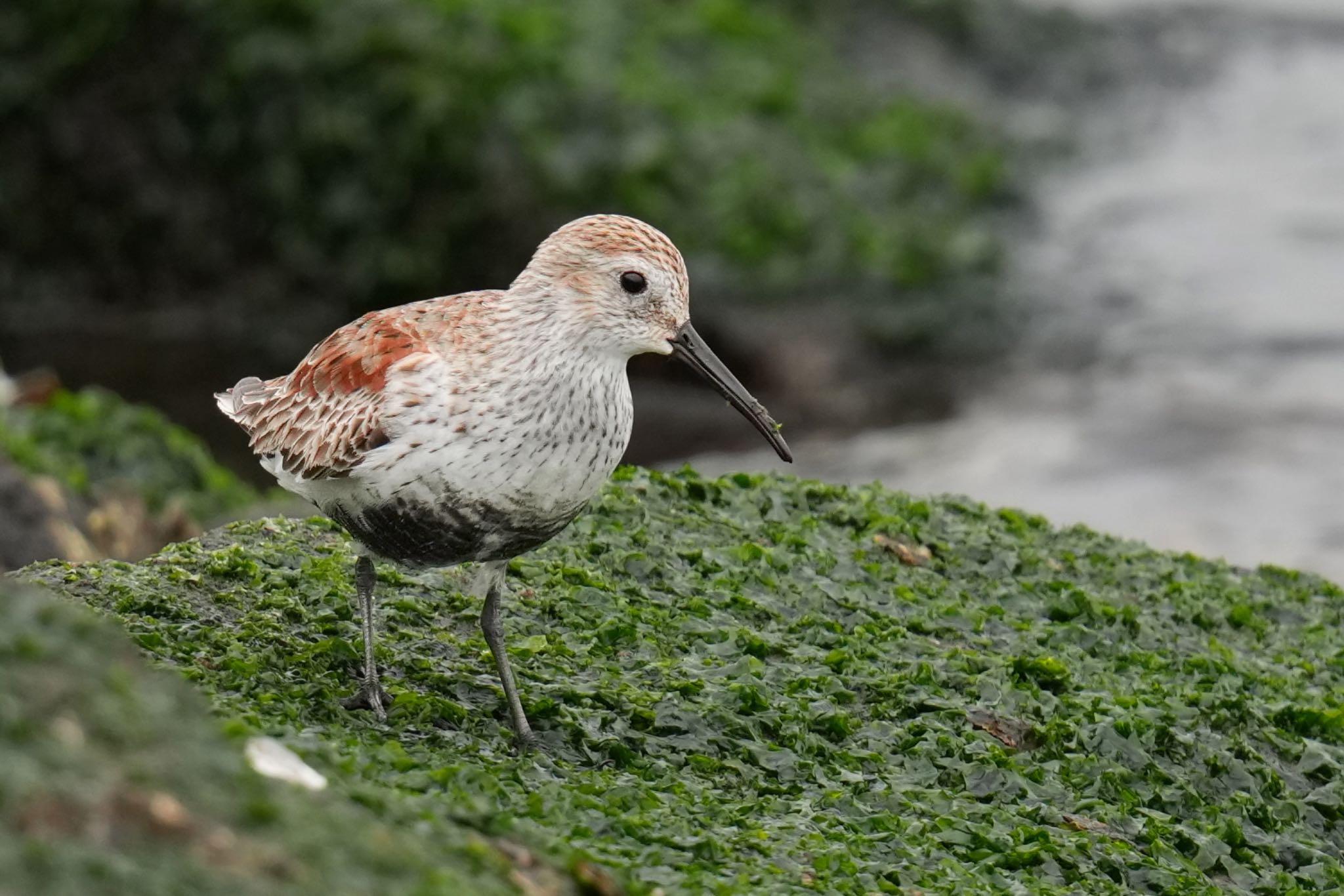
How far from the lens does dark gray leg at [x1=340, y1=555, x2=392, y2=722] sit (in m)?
5.37

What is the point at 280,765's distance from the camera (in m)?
4.04

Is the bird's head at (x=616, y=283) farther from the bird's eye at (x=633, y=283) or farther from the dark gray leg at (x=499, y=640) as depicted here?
the dark gray leg at (x=499, y=640)

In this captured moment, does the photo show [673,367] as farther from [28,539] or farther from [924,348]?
[28,539]

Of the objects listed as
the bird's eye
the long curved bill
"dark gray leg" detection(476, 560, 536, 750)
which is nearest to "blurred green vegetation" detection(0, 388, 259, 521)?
"dark gray leg" detection(476, 560, 536, 750)

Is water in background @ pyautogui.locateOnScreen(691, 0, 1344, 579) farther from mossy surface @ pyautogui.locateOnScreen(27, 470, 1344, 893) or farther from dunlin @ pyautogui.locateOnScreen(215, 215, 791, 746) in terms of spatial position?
dunlin @ pyautogui.locateOnScreen(215, 215, 791, 746)

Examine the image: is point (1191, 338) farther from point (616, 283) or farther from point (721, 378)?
point (616, 283)

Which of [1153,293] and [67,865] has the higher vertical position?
[1153,293]

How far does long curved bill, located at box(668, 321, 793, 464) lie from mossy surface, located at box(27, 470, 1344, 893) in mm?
894

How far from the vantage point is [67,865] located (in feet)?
10.2

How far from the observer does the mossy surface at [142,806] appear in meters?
3.16

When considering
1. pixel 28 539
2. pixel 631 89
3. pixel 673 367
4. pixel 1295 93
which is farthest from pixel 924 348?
pixel 28 539

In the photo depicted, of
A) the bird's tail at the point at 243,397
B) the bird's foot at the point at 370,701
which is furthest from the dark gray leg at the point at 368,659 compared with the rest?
the bird's tail at the point at 243,397

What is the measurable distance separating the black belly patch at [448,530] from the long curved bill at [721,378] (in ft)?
2.12

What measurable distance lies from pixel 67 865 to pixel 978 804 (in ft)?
10.7
